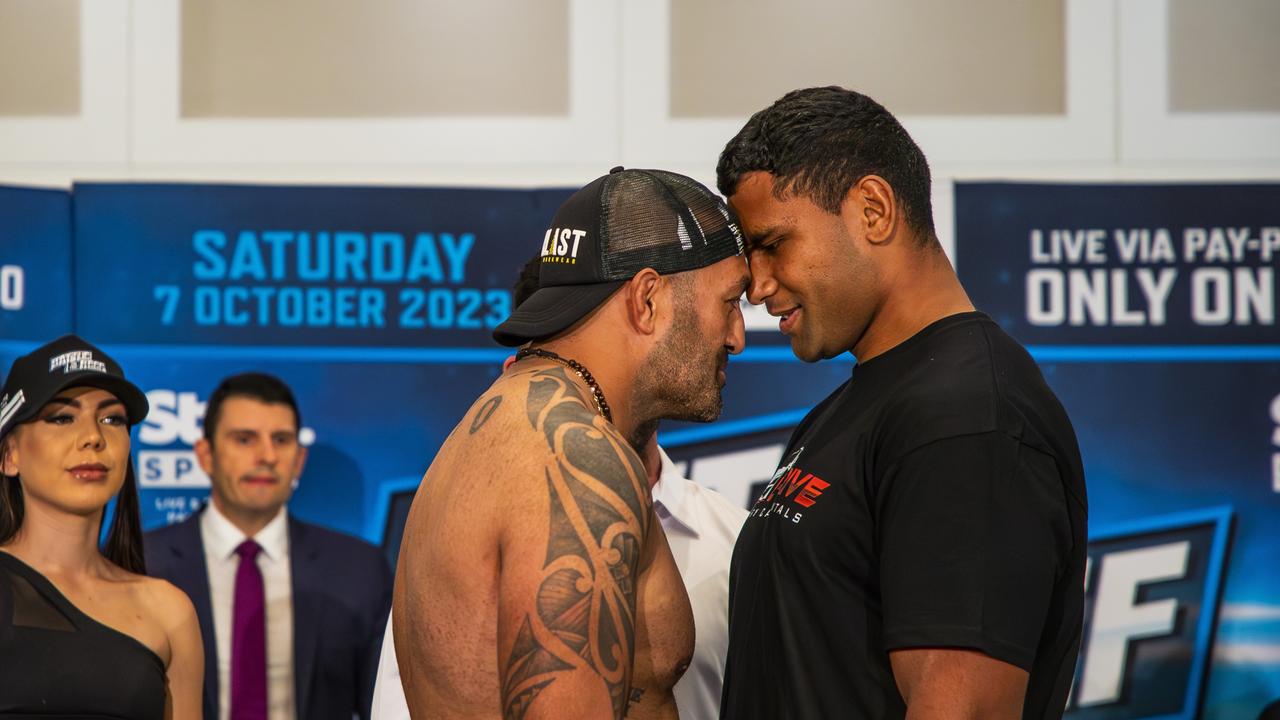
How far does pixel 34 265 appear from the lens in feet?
12.6

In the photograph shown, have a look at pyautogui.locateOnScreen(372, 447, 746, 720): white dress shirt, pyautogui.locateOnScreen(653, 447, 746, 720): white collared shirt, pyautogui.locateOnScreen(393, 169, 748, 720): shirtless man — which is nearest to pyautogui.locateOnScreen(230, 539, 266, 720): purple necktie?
pyautogui.locateOnScreen(372, 447, 746, 720): white dress shirt

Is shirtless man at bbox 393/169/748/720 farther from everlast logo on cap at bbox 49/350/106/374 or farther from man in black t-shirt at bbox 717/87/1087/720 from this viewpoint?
everlast logo on cap at bbox 49/350/106/374

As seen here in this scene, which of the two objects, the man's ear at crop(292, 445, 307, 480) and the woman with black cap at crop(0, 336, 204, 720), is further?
the man's ear at crop(292, 445, 307, 480)

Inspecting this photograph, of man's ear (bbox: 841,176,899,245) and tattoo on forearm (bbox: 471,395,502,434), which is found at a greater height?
man's ear (bbox: 841,176,899,245)

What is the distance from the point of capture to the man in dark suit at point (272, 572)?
3.68 meters

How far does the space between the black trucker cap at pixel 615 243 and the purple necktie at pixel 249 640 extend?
223cm

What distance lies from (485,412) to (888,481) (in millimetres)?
516

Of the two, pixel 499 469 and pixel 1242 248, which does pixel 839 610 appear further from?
pixel 1242 248

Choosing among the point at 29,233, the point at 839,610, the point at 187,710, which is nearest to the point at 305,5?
the point at 29,233

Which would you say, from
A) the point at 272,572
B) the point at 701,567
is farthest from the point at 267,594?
the point at 701,567

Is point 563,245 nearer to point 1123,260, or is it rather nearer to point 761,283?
point 761,283

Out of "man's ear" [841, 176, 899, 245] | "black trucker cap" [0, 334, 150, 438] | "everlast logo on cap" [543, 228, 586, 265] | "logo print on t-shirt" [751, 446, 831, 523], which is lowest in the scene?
"logo print on t-shirt" [751, 446, 831, 523]

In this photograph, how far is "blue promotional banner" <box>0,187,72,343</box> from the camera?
3.81m

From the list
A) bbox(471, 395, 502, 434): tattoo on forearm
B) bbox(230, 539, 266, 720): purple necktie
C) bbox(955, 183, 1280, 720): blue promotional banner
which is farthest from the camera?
bbox(955, 183, 1280, 720): blue promotional banner
